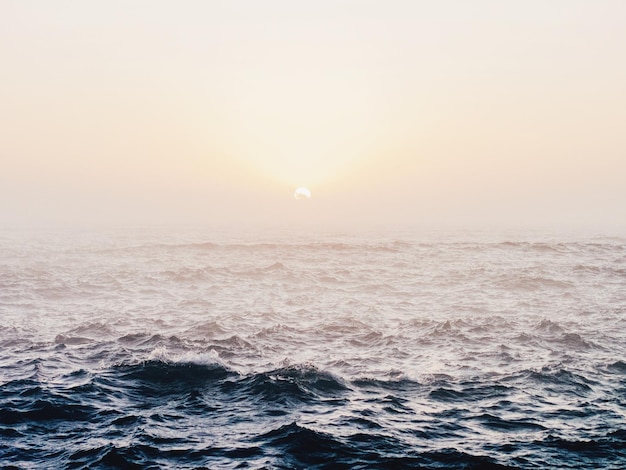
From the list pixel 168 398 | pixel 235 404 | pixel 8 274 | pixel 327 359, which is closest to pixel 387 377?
pixel 327 359

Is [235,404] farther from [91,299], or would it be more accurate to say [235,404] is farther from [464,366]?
[91,299]

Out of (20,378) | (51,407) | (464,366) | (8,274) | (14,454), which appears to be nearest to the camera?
(14,454)

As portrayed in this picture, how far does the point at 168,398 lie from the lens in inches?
700

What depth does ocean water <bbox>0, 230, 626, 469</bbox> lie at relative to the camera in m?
13.8

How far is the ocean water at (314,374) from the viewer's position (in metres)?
13.8

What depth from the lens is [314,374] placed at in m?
20.2

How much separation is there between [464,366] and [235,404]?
10.2 meters

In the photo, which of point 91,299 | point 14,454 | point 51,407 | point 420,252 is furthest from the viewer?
point 420,252

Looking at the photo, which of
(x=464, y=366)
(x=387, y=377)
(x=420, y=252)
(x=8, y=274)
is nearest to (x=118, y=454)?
(x=387, y=377)

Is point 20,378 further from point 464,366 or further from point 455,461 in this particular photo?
point 464,366

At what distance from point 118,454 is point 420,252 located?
67397 millimetres

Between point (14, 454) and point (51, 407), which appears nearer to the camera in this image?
point (14, 454)

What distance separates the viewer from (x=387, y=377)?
20312mm

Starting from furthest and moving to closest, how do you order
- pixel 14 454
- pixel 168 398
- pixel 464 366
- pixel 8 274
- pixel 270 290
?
1. pixel 8 274
2. pixel 270 290
3. pixel 464 366
4. pixel 168 398
5. pixel 14 454
